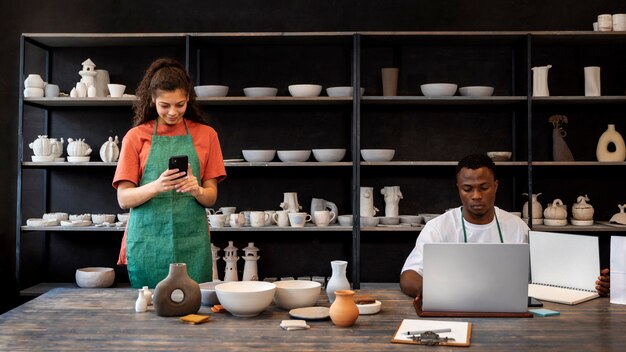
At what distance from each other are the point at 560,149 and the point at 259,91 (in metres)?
2.12

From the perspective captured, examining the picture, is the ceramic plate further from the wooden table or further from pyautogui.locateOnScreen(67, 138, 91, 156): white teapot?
pyautogui.locateOnScreen(67, 138, 91, 156): white teapot

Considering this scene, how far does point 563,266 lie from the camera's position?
2.54 meters

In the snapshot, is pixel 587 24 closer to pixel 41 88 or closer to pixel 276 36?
pixel 276 36

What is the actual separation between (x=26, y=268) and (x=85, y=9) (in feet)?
6.48

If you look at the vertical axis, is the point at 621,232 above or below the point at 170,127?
below

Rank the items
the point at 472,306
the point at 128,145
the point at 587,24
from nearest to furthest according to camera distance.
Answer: the point at 472,306
the point at 128,145
the point at 587,24

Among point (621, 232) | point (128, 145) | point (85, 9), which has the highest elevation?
point (85, 9)

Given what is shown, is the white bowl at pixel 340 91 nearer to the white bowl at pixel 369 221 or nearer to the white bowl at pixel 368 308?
the white bowl at pixel 369 221

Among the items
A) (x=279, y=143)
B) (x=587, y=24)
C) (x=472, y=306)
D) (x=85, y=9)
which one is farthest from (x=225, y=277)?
(x=587, y=24)

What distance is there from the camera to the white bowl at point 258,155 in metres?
4.34

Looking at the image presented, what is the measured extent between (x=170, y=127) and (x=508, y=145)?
271 centimetres

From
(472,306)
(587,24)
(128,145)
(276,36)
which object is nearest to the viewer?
(472,306)

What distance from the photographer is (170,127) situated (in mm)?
2971

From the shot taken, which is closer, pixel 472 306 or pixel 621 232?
pixel 472 306
